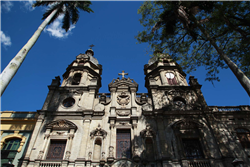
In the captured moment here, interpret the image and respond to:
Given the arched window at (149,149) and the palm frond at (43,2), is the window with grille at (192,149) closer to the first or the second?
the arched window at (149,149)

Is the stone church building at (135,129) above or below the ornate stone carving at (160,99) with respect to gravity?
below


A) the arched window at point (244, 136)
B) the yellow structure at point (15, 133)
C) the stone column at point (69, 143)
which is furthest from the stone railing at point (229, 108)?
the yellow structure at point (15, 133)

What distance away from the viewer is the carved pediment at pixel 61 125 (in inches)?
608

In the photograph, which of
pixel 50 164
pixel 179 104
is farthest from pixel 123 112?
pixel 50 164

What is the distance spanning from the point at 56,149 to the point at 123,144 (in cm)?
530

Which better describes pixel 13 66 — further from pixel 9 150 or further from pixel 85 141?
pixel 9 150

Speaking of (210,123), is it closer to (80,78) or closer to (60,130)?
(60,130)

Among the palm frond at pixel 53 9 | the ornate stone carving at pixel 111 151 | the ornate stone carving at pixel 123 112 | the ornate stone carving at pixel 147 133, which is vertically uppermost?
the palm frond at pixel 53 9

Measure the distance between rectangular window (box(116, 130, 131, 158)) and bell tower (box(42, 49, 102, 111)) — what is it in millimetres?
3783

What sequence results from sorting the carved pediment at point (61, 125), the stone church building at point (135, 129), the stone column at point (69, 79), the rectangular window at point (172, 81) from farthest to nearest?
1. the stone column at point (69, 79)
2. the rectangular window at point (172, 81)
3. the carved pediment at point (61, 125)
4. the stone church building at point (135, 129)

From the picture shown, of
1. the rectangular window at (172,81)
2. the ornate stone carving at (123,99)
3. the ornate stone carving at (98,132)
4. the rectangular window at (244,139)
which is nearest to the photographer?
the rectangular window at (244,139)

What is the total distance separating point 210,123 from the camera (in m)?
15.6

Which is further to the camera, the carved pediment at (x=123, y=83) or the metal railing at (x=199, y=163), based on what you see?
the carved pediment at (x=123, y=83)

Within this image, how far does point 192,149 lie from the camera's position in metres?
14.5
